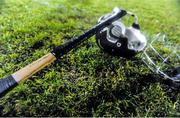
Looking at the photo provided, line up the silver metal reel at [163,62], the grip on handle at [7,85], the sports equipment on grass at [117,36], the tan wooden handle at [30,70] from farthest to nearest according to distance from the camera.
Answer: the silver metal reel at [163,62], the sports equipment on grass at [117,36], the tan wooden handle at [30,70], the grip on handle at [7,85]

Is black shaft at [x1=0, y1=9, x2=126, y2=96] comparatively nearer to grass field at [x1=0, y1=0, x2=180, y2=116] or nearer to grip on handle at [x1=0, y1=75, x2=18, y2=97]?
grip on handle at [x1=0, y1=75, x2=18, y2=97]

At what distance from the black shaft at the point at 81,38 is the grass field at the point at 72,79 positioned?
0.75m

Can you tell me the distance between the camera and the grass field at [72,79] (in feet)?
15.5

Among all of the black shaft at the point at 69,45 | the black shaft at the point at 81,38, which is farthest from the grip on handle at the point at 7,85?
the black shaft at the point at 81,38

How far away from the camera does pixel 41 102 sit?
470cm

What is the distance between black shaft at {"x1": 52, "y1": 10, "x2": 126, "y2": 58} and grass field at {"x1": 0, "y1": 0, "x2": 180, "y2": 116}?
2.47ft

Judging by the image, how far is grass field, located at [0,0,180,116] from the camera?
472 centimetres

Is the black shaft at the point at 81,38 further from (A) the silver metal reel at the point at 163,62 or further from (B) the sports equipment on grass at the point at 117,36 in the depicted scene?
(A) the silver metal reel at the point at 163,62

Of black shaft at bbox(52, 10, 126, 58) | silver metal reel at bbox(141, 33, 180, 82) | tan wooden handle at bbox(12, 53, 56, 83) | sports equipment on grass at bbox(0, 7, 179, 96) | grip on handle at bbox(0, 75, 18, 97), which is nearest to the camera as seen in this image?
grip on handle at bbox(0, 75, 18, 97)

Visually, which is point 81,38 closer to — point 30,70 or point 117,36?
point 117,36

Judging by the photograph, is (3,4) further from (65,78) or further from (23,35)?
(65,78)

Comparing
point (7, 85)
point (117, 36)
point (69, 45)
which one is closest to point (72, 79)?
point (69, 45)

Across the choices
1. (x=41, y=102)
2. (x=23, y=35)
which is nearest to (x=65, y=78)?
(x=41, y=102)

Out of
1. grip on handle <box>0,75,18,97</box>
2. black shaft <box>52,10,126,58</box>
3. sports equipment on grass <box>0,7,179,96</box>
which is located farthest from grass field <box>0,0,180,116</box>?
black shaft <box>52,10,126,58</box>
